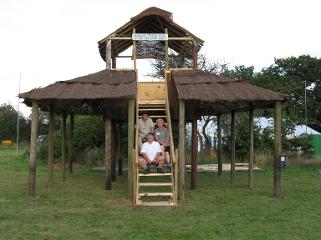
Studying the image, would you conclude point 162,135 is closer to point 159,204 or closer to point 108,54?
point 159,204

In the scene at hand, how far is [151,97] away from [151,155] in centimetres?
354

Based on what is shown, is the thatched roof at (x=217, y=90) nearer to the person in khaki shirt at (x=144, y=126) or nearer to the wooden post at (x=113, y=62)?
the person in khaki shirt at (x=144, y=126)

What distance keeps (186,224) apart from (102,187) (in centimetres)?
633

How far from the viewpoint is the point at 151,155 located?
41.9 ft

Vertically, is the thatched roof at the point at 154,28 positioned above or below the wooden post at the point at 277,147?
above

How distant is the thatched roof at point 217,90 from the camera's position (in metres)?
12.6

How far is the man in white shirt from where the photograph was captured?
490 inches

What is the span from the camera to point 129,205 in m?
11.7

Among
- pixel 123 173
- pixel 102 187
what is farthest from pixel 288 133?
pixel 102 187

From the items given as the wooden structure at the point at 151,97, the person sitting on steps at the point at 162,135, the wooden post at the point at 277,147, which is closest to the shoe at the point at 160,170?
the wooden structure at the point at 151,97

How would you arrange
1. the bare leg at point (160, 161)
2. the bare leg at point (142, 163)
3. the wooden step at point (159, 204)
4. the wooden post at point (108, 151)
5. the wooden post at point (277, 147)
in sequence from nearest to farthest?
the wooden step at point (159, 204) → the bare leg at point (142, 163) → the bare leg at point (160, 161) → the wooden post at point (277, 147) → the wooden post at point (108, 151)

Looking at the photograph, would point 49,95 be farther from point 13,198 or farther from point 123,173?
point 123,173

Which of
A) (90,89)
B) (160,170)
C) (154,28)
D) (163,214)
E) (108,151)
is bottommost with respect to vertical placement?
(163,214)

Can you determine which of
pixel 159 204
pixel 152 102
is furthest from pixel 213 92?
pixel 159 204
